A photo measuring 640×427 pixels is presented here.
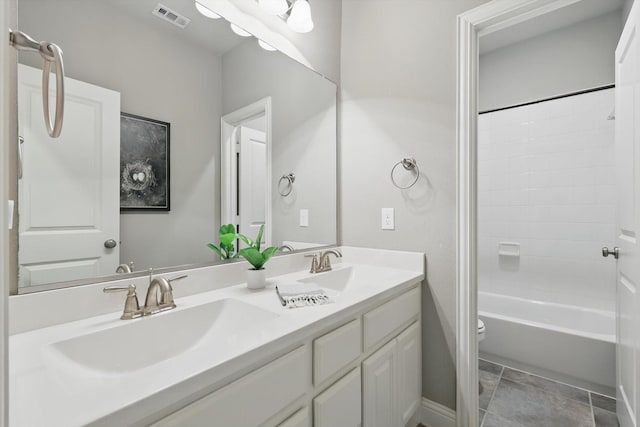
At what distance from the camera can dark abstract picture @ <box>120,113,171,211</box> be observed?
1004mm

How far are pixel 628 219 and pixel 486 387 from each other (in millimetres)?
1290

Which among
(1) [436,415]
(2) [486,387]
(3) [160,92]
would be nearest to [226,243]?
(3) [160,92]

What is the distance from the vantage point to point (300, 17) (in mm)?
1536

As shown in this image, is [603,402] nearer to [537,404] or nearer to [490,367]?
[537,404]

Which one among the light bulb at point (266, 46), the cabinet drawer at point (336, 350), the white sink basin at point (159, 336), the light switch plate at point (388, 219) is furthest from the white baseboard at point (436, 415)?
the light bulb at point (266, 46)

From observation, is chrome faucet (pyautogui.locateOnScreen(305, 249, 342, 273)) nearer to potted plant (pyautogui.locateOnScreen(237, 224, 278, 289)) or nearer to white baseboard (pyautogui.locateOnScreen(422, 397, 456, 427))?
potted plant (pyautogui.locateOnScreen(237, 224, 278, 289))

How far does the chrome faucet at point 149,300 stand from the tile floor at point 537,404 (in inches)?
67.9

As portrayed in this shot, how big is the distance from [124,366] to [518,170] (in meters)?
3.18

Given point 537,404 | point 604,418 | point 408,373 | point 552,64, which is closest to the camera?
point 408,373

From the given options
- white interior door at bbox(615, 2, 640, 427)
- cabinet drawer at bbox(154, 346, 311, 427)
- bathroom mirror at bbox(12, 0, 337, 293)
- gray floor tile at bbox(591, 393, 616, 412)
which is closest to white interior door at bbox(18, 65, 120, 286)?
bathroom mirror at bbox(12, 0, 337, 293)

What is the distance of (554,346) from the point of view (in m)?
1.99

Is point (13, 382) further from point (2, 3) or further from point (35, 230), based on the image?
point (2, 3)

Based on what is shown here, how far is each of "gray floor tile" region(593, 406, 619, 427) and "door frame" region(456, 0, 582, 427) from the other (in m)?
0.78

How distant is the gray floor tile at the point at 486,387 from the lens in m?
1.78
